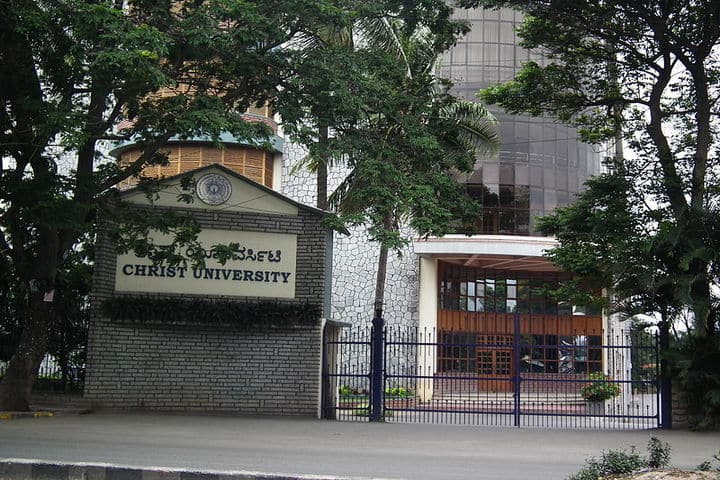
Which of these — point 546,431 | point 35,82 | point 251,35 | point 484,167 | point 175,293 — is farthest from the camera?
point 484,167

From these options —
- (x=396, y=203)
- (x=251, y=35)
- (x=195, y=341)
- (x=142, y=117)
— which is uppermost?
(x=251, y=35)

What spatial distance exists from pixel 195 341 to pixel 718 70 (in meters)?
12.5

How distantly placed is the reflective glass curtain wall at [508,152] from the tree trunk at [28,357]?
1854 cm

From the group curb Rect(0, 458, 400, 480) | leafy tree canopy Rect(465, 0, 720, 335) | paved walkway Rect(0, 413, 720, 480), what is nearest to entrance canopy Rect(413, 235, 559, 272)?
leafy tree canopy Rect(465, 0, 720, 335)

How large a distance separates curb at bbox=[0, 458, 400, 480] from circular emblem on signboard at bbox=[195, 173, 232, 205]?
8.90 m

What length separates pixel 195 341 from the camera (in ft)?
55.6

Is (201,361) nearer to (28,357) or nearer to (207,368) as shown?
(207,368)

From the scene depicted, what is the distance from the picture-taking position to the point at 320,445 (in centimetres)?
1220

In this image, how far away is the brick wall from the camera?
54.5 feet

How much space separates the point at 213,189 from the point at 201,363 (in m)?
3.63

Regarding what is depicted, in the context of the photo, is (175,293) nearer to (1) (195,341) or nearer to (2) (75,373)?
(1) (195,341)

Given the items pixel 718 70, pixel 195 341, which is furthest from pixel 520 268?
pixel 195 341

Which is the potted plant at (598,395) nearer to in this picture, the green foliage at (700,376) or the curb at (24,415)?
the green foliage at (700,376)

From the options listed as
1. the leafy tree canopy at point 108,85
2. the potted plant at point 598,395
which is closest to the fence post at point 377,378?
the leafy tree canopy at point 108,85
